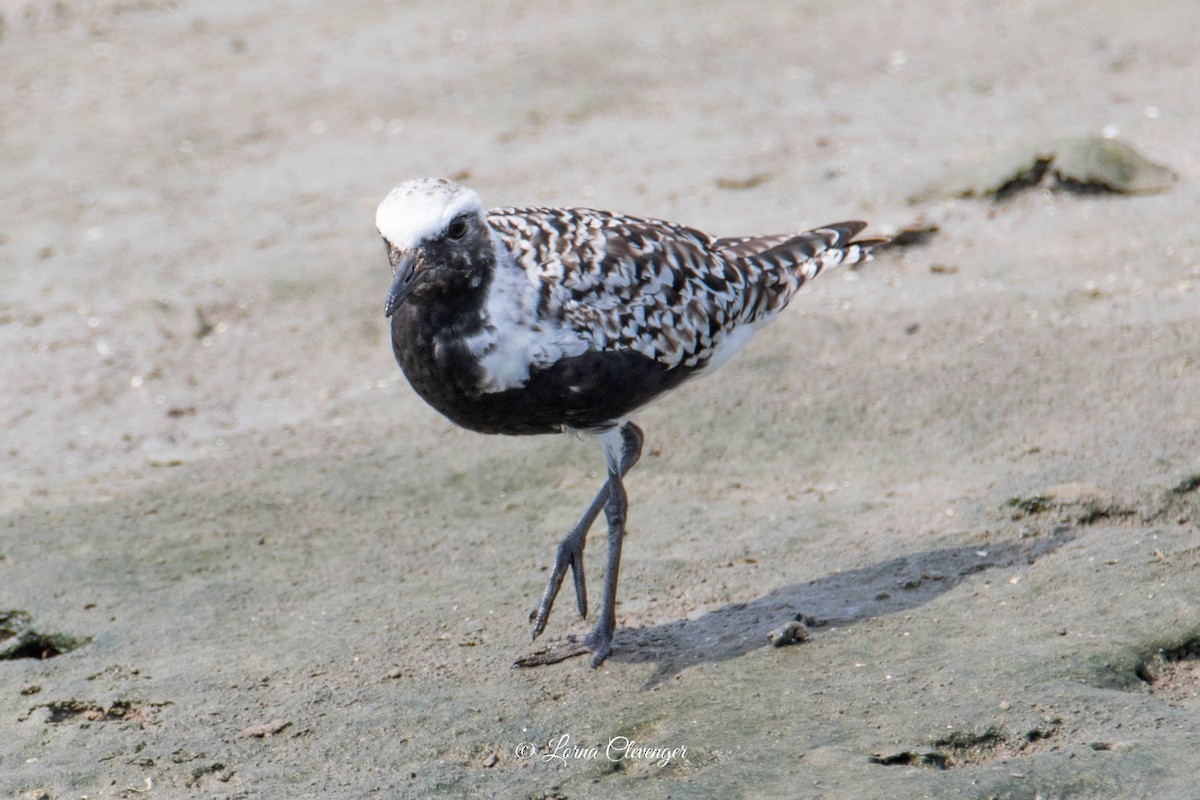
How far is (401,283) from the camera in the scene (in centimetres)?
521

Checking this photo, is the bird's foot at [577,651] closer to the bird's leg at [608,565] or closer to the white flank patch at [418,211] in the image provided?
the bird's leg at [608,565]

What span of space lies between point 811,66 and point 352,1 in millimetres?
5171

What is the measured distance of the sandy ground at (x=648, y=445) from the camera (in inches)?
203

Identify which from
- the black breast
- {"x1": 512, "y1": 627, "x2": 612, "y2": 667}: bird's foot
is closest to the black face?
the black breast

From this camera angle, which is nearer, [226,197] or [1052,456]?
[1052,456]

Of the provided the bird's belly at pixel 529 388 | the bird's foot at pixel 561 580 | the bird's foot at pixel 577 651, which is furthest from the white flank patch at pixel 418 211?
the bird's foot at pixel 577 651

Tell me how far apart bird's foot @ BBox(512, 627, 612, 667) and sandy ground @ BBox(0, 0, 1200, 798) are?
92 mm

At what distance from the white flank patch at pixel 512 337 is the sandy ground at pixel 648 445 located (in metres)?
1.29

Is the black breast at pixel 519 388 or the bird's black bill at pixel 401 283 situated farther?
the black breast at pixel 519 388

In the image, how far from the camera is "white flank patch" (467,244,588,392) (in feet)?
18.1

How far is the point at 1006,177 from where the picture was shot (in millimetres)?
9922

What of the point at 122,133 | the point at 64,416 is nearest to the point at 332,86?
the point at 122,133

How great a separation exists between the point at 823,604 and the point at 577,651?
109 cm

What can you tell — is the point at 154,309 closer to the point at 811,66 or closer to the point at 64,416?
the point at 64,416
